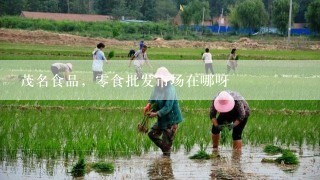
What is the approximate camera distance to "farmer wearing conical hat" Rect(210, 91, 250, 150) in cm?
845

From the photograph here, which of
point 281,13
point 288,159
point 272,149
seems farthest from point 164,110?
point 281,13

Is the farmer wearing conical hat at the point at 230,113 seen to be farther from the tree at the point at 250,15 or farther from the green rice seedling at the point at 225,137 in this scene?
the tree at the point at 250,15

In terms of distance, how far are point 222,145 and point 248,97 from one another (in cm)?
713

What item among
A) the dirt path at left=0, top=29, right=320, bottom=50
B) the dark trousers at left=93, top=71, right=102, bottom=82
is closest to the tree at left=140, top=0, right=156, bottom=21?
the dirt path at left=0, top=29, right=320, bottom=50

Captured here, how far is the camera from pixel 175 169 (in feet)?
26.1

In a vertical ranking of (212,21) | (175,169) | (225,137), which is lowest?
(175,169)

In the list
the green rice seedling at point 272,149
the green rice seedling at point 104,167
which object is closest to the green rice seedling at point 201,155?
the green rice seedling at point 272,149

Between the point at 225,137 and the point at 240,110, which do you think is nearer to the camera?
the point at 240,110

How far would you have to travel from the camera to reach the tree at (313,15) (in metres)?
49.8

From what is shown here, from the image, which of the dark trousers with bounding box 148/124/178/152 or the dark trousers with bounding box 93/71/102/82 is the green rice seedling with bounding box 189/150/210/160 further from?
the dark trousers with bounding box 93/71/102/82

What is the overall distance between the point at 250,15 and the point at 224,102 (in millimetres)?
49372

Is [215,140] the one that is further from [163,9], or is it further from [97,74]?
[163,9]

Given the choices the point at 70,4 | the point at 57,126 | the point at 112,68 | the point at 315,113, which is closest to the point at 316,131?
the point at 315,113

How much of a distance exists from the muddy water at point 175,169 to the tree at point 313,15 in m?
42.3
